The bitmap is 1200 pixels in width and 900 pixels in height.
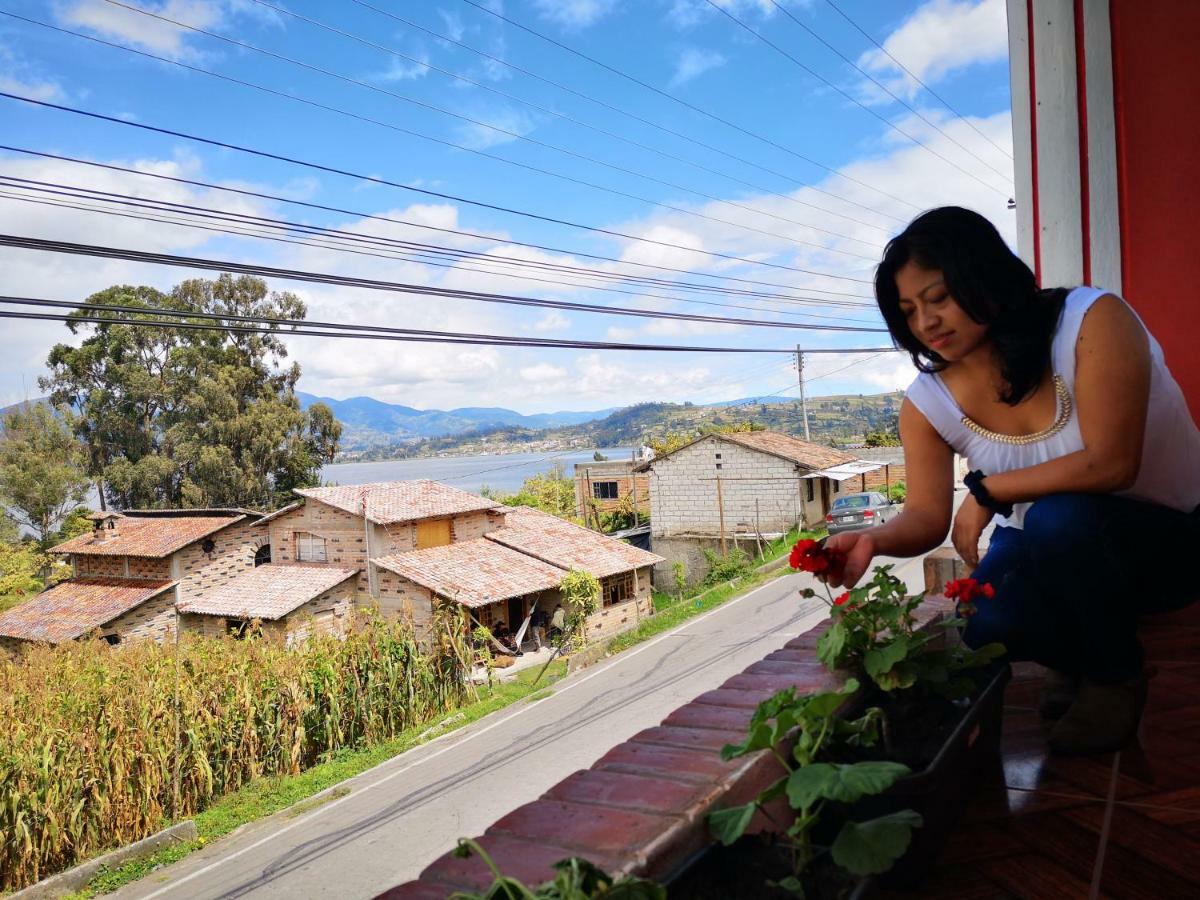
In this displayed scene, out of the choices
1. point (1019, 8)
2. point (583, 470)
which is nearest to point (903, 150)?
point (583, 470)

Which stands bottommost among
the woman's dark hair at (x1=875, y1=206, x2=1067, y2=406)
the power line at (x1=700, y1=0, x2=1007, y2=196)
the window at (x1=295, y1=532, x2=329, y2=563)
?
the window at (x1=295, y1=532, x2=329, y2=563)

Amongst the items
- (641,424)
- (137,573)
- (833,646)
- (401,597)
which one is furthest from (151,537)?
(641,424)

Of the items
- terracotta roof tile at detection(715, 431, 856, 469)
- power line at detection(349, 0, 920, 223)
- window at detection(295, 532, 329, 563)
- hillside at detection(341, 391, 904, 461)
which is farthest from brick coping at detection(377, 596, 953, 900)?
hillside at detection(341, 391, 904, 461)

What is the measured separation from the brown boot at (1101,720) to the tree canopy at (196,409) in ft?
89.4

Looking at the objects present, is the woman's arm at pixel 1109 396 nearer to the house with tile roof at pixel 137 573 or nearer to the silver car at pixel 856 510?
the silver car at pixel 856 510

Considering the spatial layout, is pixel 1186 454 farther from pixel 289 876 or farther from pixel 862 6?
pixel 862 6

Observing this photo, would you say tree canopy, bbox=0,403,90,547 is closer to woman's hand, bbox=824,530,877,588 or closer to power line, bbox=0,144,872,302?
power line, bbox=0,144,872,302

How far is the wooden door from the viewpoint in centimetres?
1606

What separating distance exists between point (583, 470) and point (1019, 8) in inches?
955

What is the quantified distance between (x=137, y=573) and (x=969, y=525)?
65.9 ft

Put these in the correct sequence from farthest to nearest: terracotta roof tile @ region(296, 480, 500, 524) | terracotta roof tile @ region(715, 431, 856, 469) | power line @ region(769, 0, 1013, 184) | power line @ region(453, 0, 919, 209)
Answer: terracotta roof tile @ region(715, 431, 856, 469)
terracotta roof tile @ region(296, 480, 500, 524)
power line @ region(769, 0, 1013, 184)
power line @ region(453, 0, 919, 209)

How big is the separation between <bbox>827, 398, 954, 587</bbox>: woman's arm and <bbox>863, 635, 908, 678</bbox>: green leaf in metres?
0.16

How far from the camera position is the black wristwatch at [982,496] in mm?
1112

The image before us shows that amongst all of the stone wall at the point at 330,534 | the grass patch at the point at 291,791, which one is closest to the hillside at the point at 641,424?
the stone wall at the point at 330,534
